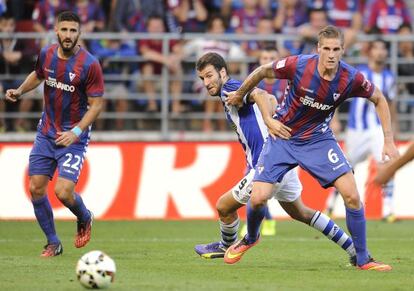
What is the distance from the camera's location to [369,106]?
55.5 ft

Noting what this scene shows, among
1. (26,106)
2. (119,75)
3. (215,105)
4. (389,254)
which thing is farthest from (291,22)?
(389,254)

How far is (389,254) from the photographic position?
39.1 feet

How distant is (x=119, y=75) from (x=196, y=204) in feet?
9.12

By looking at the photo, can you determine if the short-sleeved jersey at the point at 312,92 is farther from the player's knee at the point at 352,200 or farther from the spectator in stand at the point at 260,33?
the spectator in stand at the point at 260,33

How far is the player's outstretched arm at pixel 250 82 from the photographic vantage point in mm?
10249

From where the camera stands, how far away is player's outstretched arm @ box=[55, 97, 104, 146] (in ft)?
37.4

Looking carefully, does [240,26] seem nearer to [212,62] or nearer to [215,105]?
[215,105]

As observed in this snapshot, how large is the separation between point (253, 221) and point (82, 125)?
7.53 ft

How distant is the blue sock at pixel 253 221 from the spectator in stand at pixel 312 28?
669 cm

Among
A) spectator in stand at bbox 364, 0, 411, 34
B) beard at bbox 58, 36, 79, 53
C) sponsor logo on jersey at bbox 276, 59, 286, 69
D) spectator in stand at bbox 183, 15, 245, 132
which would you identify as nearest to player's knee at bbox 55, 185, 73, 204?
beard at bbox 58, 36, 79, 53

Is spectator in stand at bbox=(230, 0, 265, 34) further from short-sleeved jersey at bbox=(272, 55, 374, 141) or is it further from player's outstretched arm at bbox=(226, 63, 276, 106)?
short-sleeved jersey at bbox=(272, 55, 374, 141)

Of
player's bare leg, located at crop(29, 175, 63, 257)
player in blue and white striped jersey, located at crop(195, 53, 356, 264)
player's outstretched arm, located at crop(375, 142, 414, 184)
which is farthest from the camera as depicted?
player's bare leg, located at crop(29, 175, 63, 257)

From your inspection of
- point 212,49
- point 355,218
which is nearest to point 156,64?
point 212,49

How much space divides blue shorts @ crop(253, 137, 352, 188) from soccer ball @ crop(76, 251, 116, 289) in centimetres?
222
